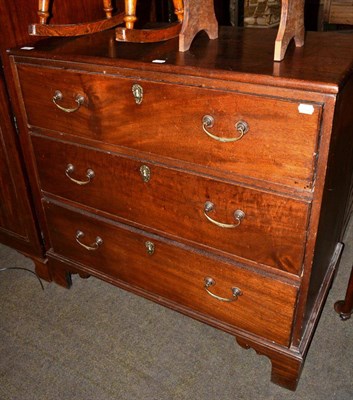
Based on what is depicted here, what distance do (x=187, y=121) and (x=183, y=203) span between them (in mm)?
254

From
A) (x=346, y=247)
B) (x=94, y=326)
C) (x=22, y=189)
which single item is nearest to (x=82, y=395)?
(x=94, y=326)

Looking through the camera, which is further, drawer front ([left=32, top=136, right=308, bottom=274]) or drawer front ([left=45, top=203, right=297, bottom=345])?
drawer front ([left=45, top=203, right=297, bottom=345])

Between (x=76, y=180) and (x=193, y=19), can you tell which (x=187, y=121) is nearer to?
(x=193, y=19)

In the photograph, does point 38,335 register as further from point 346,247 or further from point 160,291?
point 346,247

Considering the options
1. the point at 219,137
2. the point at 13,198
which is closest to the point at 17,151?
the point at 13,198

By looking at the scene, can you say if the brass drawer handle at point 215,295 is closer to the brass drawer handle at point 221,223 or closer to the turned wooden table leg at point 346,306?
the brass drawer handle at point 221,223

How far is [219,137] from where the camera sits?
102 cm

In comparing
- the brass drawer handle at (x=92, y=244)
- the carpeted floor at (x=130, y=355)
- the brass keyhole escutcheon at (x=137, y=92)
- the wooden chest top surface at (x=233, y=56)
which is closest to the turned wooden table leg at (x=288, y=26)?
the wooden chest top surface at (x=233, y=56)

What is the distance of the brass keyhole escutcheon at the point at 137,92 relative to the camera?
1092mm

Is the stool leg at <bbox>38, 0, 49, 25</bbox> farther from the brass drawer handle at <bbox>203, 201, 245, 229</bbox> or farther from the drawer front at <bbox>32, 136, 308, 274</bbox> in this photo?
the brass drawer handle at <bbox>203, 201, 245, 229</bbox>

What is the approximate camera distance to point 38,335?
1.58 metres

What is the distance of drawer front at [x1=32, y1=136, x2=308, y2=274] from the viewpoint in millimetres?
1063

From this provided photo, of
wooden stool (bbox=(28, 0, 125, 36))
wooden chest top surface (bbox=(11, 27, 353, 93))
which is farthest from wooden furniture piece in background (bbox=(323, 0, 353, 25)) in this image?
wooden stool (bbox=(28, 0, 125, 36))

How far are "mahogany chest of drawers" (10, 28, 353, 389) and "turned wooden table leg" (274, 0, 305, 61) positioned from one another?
0.10 feet
